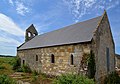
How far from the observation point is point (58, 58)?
18266 millimetres

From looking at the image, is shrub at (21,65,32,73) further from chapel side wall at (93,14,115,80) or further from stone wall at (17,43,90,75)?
chapel side wall at (93,14,115,80)

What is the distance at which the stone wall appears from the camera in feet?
50.8

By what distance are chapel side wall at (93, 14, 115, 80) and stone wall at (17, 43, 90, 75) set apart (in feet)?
4.32

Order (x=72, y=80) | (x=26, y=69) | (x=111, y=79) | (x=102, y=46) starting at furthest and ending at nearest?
(x=26, y=69) → (x=111, y=79) → (x=102, y=46) → (x=72, y=80)

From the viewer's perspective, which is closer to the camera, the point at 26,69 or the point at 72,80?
the point at 72,80

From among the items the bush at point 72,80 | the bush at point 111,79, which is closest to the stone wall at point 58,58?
the bush at point 111,79

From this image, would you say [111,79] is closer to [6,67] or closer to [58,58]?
[58,58]

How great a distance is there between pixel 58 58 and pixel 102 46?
5260 millimetres

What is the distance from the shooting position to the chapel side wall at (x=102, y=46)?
1511cm

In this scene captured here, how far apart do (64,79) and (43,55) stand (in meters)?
12.8

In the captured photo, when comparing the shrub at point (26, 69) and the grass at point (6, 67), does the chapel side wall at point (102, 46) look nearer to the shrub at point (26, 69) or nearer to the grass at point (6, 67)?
the grass at point (6, 67)

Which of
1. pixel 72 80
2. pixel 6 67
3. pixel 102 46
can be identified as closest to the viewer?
pixel 72 80

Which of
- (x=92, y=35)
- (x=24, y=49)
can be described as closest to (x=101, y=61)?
(x=92, y=35)

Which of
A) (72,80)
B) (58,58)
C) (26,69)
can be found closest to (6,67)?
(26,69)
